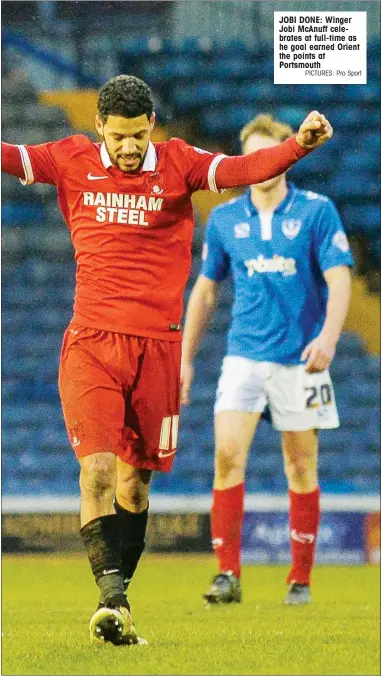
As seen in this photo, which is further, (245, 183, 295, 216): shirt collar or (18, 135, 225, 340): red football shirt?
(245, 183, 295, 216): shirt collar

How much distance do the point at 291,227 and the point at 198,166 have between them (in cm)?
140

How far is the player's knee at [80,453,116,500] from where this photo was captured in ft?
10.9

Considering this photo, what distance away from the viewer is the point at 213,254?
5051 mm

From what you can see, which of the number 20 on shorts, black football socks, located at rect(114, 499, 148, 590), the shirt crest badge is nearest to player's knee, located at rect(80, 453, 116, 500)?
the number 20 on shorts

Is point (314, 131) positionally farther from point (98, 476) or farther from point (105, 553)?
point (105, 553)

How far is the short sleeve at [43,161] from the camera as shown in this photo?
142 inches

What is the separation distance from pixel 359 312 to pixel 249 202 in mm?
3402

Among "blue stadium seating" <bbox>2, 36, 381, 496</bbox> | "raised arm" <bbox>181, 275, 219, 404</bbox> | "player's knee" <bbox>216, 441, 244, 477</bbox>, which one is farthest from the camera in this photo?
"blue stadium seating" <bbox>2, 36, 381, 496</bbox>

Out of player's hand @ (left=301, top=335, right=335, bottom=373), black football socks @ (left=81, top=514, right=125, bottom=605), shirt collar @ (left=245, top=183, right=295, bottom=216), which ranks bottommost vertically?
black football socks @ (left=81, top=514, right=125, bottom=605)

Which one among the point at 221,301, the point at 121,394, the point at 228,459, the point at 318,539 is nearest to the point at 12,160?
the point at 121,394

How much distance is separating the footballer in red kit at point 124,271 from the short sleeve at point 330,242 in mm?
1211

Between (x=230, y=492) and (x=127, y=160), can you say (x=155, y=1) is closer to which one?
(x=230, y=492)

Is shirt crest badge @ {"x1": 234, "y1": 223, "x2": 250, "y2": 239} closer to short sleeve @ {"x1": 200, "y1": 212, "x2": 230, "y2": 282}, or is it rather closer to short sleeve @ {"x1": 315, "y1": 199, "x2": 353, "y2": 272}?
short sleeve @ {"x1": 200, "y1": 212, "x2": 230, "y2": 282}

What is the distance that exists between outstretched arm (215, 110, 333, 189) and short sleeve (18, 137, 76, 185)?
0.47 metres
